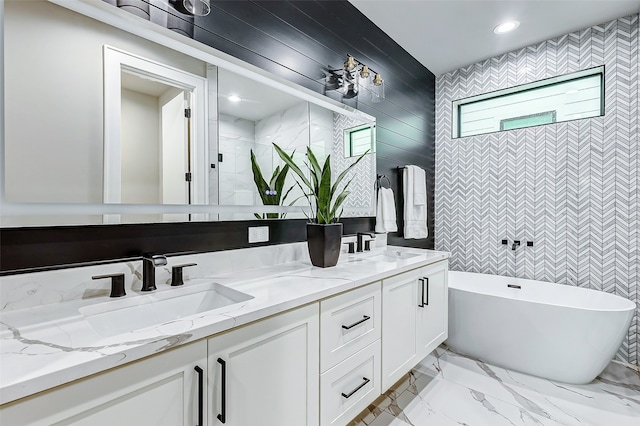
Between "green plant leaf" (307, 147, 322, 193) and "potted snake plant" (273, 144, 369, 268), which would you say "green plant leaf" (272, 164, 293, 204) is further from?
"green plant leaf" (307, 147, 322, 193)

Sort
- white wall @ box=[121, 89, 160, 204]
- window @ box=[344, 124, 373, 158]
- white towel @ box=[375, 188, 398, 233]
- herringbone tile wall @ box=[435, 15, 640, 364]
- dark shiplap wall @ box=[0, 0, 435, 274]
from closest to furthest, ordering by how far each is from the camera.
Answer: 1. dark shiplap wall @ box=[0, 0, 435, 274]
2. white wall @ box=[121, 89, 160, 204]
3. window @ box=[344, 124, 373, 158]
4. herringbone tile wall @ box=[435, 15, 640, 364]
5. white towel @ box=[375, 188, 398, 233]

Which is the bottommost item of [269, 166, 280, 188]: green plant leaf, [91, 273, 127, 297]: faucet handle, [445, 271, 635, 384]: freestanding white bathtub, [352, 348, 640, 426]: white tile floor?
[352, 348, 640, 426]: white tile floor

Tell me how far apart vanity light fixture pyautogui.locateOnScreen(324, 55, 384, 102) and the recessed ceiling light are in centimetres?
104

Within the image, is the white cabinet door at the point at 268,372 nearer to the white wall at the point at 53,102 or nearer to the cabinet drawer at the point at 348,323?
the cabinet drawer at the point at 348,323

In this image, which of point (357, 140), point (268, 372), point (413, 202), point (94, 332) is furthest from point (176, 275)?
point (413, 202)

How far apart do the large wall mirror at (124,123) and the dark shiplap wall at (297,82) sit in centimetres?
7

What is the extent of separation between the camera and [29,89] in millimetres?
961

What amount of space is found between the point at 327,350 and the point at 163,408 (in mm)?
624

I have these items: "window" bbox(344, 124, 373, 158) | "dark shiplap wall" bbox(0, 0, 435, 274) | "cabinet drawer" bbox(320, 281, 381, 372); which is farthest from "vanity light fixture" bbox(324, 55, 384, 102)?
"cabinet drawer" bbox(320, 281, 381, 372)

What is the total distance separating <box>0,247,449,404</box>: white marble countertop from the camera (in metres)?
0.59

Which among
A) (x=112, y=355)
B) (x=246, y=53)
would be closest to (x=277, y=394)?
(x=112, y=355)

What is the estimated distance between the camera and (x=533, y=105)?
2.87 m

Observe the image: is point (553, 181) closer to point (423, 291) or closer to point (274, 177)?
point (423, 291)

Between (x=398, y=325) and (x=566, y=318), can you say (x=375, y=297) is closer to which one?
(x=398, y=325)
